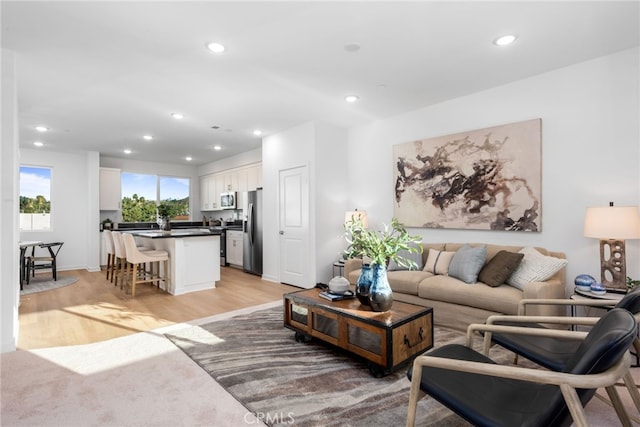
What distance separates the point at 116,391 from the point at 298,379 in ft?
3.96

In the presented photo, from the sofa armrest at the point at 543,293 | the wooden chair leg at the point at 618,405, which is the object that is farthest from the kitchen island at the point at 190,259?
the wooden chair leg at the point at 618,405

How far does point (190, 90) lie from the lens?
3748 mm

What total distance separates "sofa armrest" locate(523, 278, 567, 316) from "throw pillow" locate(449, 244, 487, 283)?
1.85 feet

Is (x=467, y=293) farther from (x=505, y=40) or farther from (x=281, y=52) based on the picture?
(x=281, y=52)

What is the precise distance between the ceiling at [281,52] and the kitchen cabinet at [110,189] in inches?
106

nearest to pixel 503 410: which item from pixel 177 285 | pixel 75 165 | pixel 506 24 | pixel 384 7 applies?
pixel 384 7

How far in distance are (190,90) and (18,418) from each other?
327 centimetres

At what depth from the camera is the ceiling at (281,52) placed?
7.67ft

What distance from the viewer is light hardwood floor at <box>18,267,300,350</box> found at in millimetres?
3180

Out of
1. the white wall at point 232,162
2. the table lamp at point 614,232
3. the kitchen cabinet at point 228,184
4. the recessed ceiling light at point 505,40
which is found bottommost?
the table lamp at point 614,232

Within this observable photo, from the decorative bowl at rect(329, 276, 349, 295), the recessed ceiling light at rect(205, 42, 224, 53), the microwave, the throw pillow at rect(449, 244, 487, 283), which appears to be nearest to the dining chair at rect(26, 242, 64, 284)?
the microwave

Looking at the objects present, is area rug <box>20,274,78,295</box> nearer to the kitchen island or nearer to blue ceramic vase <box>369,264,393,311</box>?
the kitchen island

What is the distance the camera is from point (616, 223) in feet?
8.61

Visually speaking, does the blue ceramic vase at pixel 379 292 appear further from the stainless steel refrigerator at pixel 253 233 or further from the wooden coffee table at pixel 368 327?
the stainless steel refrigerator at pixel 253 233
